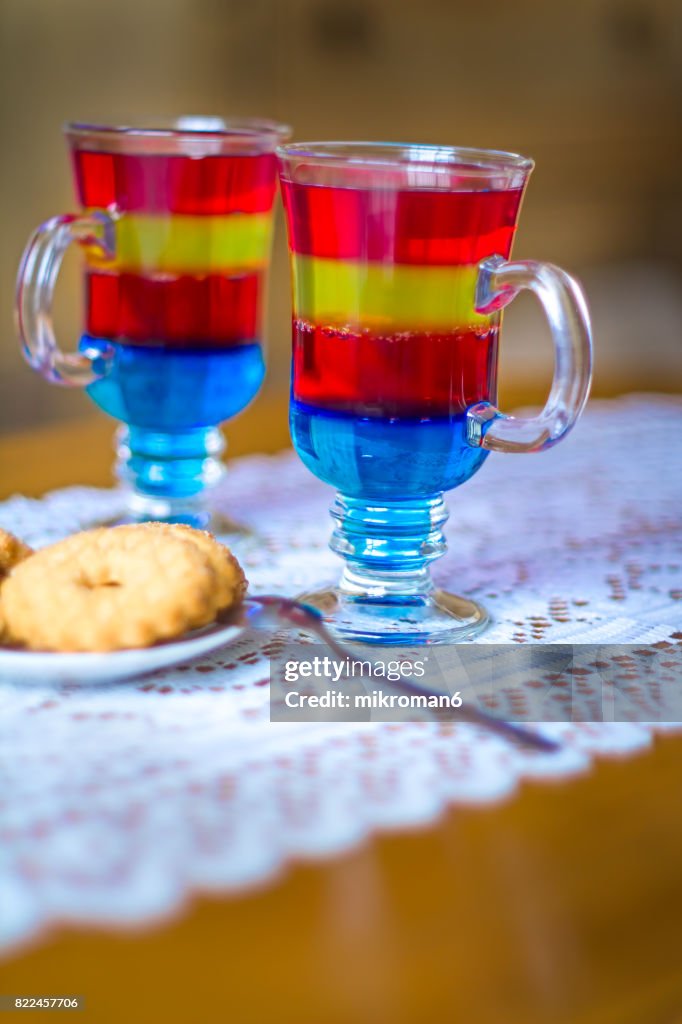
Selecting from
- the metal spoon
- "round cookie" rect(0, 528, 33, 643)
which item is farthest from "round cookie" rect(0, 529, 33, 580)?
the metal spoon

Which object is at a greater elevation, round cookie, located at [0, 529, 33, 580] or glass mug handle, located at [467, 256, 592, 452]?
glass mug handle, located at [467, 256, 592, 452]

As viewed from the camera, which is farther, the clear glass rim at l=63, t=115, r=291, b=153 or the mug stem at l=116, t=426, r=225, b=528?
the mug stem at l=116, t=426, r=225, b=528

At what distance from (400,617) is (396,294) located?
20cm

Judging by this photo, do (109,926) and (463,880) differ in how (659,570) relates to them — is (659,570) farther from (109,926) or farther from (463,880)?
(109,926)

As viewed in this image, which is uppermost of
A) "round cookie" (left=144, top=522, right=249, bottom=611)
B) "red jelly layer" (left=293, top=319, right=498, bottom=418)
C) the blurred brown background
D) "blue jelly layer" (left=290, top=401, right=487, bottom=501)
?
"red jelly layer" (left=293, top=319, right=498, bottom=418)

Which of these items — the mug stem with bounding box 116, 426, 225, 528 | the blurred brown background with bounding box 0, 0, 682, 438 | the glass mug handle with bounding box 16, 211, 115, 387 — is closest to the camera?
the glass mug handle with bounding box 16, 211, 115, 387

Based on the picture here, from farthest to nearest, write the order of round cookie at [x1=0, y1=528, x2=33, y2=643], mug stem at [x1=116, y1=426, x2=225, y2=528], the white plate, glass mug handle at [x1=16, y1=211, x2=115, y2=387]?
mug stem at [x1=116, y1=426, x2=225, y2=528]
glass mug handle at [x1=16, y1=211, x2=115, y2=387]
round cookie at [x1=0, y1=528, x2=33, y2=643]
the white plate

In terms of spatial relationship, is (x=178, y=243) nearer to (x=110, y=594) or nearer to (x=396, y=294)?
(x=396, y=294)

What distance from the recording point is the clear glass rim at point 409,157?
752mm

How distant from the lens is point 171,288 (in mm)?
972

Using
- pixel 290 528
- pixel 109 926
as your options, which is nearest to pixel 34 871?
pixel 109 926

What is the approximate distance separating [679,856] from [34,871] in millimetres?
268

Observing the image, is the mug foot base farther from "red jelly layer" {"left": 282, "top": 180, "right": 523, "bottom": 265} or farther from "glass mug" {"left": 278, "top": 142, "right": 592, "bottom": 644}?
"red jelly layer" {"left": 282, "top": 180, "right": 523, "bottom": 265}

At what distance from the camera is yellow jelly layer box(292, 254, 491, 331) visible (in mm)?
773
